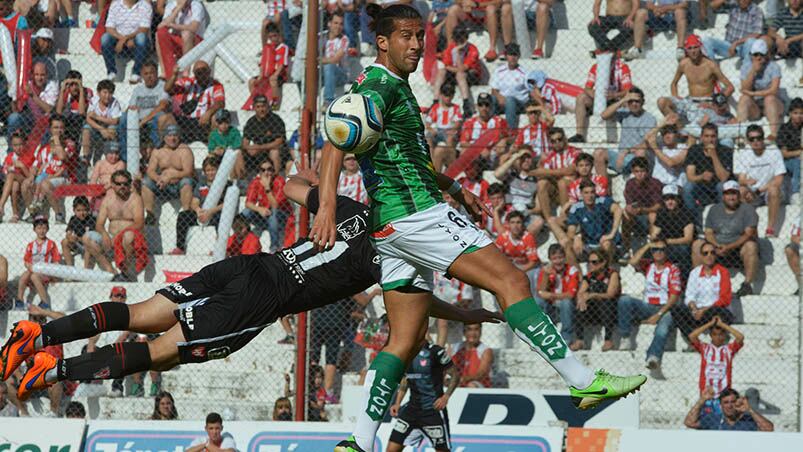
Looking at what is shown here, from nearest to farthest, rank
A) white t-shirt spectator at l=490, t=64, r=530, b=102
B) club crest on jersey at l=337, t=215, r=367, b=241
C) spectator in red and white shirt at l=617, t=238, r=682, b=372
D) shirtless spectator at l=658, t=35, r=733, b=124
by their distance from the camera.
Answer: club crest on jersey at l=337, t=215, r=367, b=241 < spectator in red and white shirt at l=617, t=238, r=682, b=372 < shirtless spectator at l=658, t=35, r=733, b=124 < white t-shirt spectator at l=490, t=64, r=530, b=102

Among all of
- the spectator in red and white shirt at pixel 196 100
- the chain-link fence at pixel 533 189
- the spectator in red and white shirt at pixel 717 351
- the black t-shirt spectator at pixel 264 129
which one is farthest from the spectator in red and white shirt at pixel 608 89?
the spectator in red and white shirt at pixel 196 100

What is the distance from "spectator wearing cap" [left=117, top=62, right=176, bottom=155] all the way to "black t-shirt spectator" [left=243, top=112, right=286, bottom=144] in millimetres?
819

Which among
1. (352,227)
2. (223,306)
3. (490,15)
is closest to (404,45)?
(352,227)

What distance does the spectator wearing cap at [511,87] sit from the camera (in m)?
14.2

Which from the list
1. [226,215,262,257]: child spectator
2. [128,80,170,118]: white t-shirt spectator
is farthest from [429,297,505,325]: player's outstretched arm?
[128,80,170,118]: white t-shirt spectator

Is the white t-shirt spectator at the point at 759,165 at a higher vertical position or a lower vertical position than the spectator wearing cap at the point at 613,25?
lower

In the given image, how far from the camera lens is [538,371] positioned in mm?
13023

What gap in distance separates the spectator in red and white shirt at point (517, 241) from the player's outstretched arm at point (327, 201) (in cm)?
669

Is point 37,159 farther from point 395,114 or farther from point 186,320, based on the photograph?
point 395,114

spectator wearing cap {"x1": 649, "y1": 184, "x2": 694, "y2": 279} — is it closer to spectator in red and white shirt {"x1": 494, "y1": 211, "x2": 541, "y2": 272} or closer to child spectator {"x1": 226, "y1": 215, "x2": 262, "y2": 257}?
spectator in red and white shirt {"x1": 494, "y1": 211, "x2": 541, "y2": 272}

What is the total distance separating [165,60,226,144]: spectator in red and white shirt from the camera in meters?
13.6

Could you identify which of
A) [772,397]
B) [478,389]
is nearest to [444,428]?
[478,389]

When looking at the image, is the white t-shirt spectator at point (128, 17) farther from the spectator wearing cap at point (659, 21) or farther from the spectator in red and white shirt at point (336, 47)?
the spectator wearing cap at point (659, 21)

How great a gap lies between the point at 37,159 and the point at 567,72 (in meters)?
6.07
